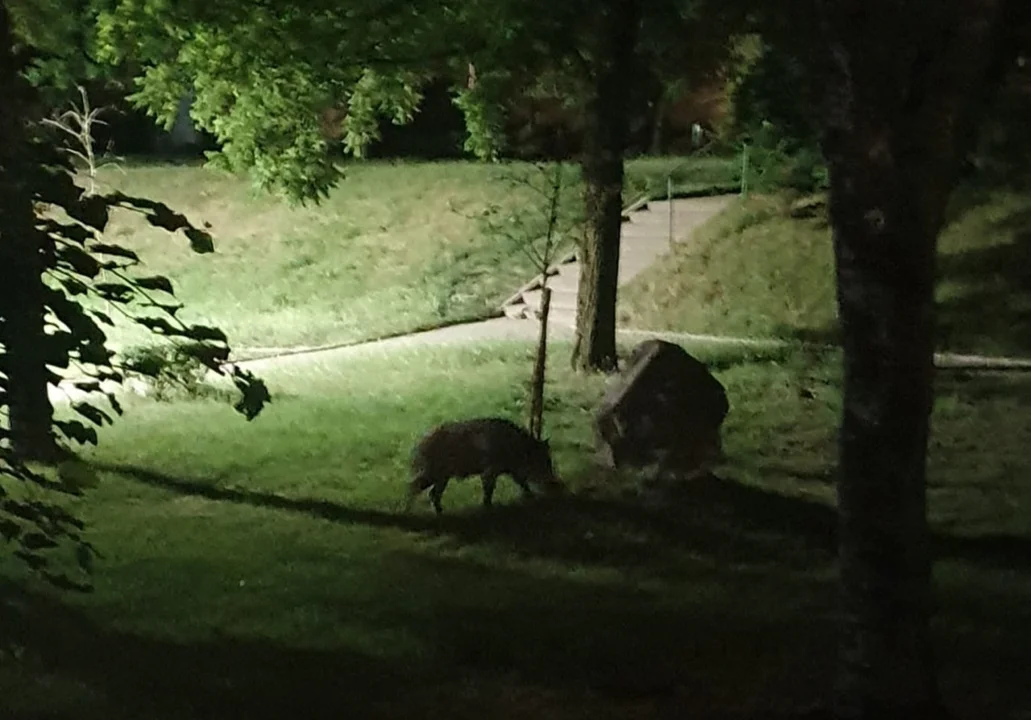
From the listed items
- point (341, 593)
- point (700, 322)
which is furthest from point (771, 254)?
point (341, 593)

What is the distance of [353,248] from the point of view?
21391 mm

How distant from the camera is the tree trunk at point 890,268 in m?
4.49

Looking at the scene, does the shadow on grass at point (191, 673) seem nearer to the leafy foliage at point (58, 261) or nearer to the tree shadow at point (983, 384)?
the leafy foliage at point (58, 261)

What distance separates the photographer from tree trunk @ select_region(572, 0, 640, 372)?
1265cm

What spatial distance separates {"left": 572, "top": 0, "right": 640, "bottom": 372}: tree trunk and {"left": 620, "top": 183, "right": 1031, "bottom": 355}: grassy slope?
8.53 feet

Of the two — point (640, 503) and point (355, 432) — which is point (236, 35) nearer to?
point (355, 432)

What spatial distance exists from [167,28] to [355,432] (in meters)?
3.72

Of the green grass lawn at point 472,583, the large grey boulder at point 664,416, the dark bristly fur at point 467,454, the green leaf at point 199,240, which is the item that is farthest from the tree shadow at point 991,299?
the green leaf at point 199,240

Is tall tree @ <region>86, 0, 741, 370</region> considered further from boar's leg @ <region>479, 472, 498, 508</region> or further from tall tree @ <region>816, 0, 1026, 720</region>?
tall tree @ <region>816, 0, 1026, 720</region>

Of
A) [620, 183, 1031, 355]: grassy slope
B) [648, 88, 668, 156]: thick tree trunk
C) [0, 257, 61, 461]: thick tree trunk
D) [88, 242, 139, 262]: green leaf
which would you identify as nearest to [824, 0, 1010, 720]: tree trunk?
[88, 242, 139, 262]: green leaf

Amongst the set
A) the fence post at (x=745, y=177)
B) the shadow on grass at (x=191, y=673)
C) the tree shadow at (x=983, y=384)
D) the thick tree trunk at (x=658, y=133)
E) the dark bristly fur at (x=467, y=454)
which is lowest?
the shadow on grass at (x=191, y=673)

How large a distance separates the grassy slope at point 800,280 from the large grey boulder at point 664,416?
20.5 ft

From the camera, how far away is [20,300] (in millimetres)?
4191

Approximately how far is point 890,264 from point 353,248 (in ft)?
56.9
